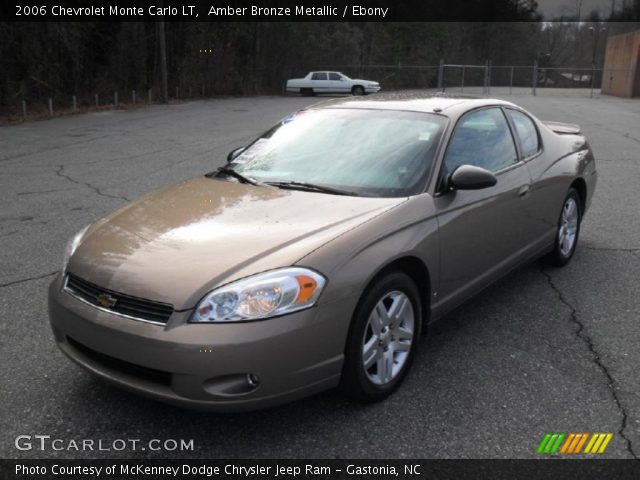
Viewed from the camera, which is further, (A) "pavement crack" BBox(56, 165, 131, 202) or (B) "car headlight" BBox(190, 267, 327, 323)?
(A) "pavement crack" BBox(56, 165, 131, 202)

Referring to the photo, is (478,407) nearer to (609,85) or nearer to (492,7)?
(609,85)

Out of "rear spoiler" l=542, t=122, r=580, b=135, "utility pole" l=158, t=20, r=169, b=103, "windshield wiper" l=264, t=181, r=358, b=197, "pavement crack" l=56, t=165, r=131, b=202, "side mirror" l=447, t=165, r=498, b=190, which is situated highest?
"utility pole" l=158, t=20, r=169, b=103

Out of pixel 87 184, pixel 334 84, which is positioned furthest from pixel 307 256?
pixel 334 84

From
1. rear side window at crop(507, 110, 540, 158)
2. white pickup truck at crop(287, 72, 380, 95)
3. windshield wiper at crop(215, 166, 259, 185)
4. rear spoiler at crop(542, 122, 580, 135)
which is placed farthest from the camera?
white pickup truck at crop(287, 72, 380, 95)

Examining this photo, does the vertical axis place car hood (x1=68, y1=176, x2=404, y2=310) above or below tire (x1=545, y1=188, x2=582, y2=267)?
above

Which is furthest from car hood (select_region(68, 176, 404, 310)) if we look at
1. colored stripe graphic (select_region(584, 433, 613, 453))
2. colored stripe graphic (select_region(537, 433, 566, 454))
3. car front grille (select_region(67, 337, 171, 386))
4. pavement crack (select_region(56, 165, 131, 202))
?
pavement crack (select_region(56, 165, 131, 202))

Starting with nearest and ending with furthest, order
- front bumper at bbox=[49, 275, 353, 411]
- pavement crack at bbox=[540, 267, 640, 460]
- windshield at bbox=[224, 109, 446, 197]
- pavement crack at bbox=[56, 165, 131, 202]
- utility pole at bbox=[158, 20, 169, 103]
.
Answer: front bumper at bbox=[49, 275, 353, 411] < pavement crack at bbox=[540, 267, 640, 460] < windshield at bbox=[224, 109, 446, 197] < pavement crack at bbox=[56, 165, 131, 202] < utility pole at bbox=[158, 20, 169, 103]

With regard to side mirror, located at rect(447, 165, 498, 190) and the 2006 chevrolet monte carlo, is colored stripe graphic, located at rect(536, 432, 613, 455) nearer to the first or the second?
the 2006 chevrolet monte carlo

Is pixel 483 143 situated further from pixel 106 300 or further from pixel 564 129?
pixel 106 300

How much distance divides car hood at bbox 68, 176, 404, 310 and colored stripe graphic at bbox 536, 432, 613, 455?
1352 mm

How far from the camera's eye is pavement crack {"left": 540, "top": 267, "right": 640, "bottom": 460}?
114 inches


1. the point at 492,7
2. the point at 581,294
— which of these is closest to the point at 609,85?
the point at 492,7

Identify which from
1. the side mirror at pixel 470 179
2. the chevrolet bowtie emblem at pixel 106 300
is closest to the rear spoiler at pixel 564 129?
the side mirror at pixel 470 179

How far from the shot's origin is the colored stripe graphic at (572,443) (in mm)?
2770
